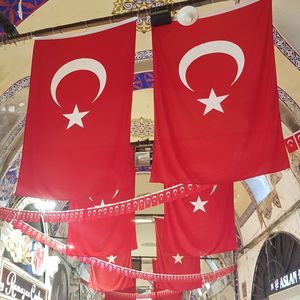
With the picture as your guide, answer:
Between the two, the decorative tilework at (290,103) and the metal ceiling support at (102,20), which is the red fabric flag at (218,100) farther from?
the decorative tilework at (290,103)

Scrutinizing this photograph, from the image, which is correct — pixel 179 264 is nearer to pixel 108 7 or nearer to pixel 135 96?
pixel 135 96

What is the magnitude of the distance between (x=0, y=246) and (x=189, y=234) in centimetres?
392

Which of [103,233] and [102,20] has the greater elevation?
[102,20]

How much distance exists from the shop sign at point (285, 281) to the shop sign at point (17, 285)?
18.7ft

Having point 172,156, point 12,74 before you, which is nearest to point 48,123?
point 172,156

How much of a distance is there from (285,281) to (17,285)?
5.80 meters

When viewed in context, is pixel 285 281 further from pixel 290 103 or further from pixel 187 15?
pixel 187 15

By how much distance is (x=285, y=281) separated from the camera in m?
8.99

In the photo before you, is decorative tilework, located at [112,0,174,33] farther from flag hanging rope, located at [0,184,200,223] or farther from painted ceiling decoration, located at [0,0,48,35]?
flag hanging rope, located at [0,184,200,223]

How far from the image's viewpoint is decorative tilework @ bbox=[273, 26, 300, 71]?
593 centimetres

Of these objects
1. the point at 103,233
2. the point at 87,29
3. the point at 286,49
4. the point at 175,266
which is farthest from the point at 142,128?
the point at 175,266

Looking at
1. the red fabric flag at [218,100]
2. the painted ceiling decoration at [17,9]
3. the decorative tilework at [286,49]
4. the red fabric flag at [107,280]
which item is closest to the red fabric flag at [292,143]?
the decorative tilework at [286,49]

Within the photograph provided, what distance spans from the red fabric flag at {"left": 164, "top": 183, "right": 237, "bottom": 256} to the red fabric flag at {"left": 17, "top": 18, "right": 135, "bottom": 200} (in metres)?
3.76

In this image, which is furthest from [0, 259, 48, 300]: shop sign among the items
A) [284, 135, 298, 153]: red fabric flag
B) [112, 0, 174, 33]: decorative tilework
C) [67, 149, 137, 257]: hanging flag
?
[284, 135, 298, 153]: red fabric flag
